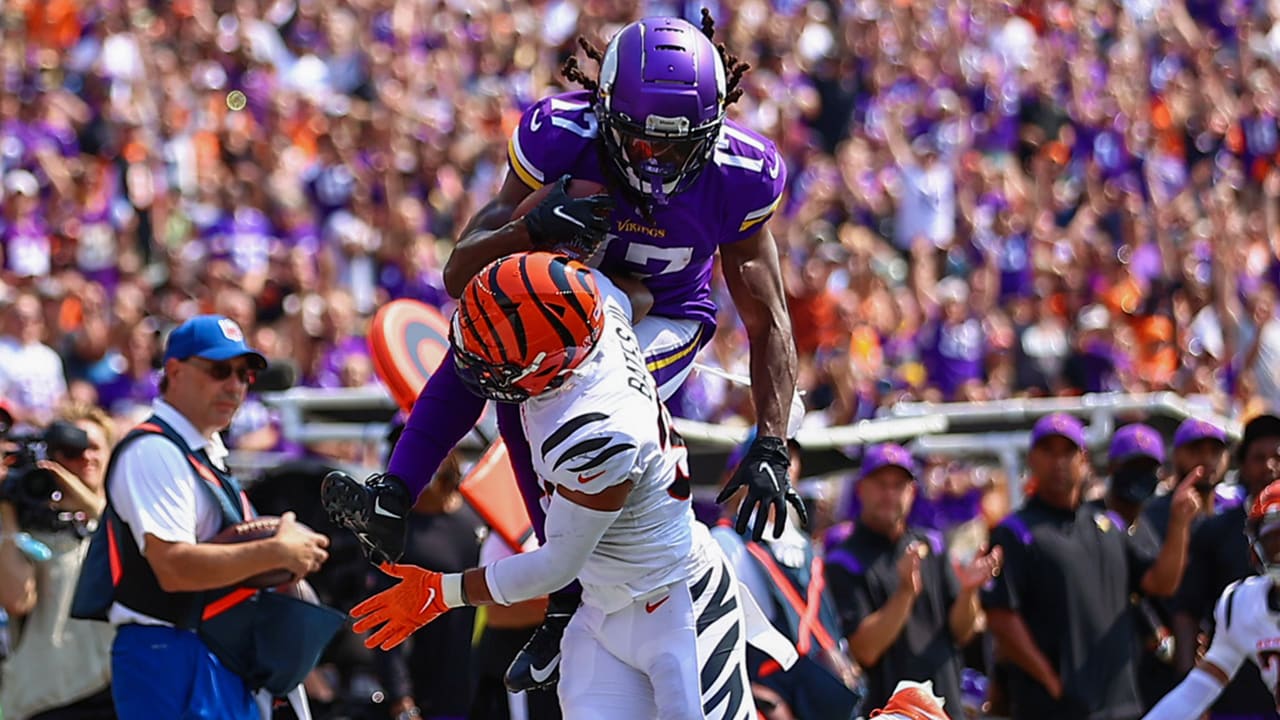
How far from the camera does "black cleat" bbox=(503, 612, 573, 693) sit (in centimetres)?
521

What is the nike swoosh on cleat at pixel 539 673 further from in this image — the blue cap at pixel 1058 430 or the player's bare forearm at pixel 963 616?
the blue cap at pixel 1058 430

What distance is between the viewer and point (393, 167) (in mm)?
14648

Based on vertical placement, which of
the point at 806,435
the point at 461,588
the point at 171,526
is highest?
the point at 461,588

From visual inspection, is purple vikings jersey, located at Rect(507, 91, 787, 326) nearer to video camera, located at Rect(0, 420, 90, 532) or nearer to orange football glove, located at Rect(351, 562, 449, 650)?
orange football glove, located at Rect(351, 562, 449, 650)

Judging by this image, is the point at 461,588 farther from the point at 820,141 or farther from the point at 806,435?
the point at 820,141

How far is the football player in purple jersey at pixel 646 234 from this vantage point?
5.01 meters

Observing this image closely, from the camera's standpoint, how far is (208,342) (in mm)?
6520

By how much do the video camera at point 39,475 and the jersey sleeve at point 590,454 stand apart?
11.0ft

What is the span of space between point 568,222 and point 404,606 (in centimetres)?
107

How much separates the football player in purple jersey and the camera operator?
2.81 m

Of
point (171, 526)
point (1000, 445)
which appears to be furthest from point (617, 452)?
point (1000, 445)

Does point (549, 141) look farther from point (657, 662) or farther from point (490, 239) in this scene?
point (657, 662)

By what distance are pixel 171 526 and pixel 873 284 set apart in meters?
9.05

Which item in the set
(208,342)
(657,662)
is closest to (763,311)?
(657,662)
